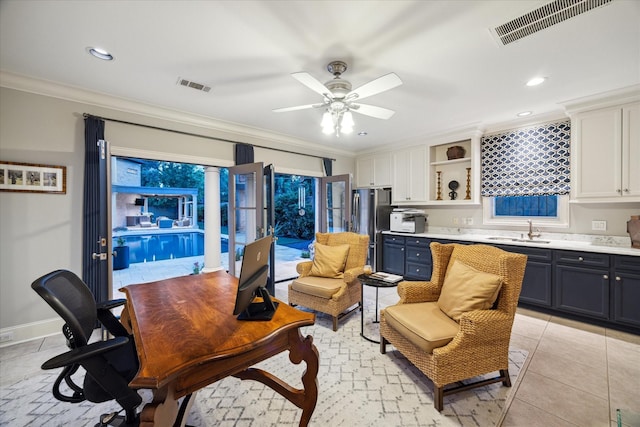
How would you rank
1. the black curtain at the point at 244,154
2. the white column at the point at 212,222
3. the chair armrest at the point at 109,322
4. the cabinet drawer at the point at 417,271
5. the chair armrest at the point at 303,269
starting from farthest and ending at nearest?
1. the white column at the point at 212,222
2. the cabinet drawer at the point at 417,271
3. the black curtain at the point at 244,154
4. the chair armrest at the point at 303,269
5. the chair armrest at the point at 109,322

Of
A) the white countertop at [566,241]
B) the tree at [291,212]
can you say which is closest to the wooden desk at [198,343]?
the white countertop at [566,241]

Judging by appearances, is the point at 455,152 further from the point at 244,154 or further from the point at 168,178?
the point at 168,178

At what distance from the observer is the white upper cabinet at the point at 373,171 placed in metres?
5.27

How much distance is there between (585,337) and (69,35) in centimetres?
532

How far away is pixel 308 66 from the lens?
235 centimetres

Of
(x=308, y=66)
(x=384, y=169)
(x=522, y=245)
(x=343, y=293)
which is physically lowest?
(x=343, y=293)

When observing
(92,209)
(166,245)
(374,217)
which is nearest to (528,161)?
(374,217)

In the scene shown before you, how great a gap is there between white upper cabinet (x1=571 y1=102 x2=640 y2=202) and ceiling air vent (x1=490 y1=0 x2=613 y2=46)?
2.06 m

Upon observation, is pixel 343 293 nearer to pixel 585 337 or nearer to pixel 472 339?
pixel 472 339

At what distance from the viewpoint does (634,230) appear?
9.55 ft

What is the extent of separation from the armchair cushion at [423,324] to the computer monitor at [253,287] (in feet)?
3.49

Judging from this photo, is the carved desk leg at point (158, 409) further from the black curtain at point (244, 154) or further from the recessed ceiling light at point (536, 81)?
the recessed ceiling light at point (536, 81)

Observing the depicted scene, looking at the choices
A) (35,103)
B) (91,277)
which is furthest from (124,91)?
(91,277)

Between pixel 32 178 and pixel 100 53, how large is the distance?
151 centimetres
